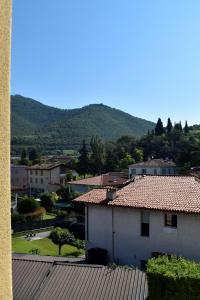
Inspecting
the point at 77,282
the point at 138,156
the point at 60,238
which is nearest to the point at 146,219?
the point at 77,282

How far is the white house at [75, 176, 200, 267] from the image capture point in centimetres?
1828

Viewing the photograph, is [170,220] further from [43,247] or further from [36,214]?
[36,214]

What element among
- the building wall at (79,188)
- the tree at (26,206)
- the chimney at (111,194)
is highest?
the chimney at (111,194)

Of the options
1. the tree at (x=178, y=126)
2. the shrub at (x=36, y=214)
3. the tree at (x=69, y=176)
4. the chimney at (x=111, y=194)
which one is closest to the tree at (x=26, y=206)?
the shrub at (x=36, y=214)

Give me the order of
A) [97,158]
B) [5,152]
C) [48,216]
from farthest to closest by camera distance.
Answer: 1. [97,158]
2. [48,216]
3. [5,152]

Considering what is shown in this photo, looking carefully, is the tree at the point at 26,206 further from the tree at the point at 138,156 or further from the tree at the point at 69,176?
the tree at the point at 138,156

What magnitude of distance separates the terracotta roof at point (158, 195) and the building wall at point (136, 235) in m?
0.41

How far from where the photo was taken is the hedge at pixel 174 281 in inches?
383

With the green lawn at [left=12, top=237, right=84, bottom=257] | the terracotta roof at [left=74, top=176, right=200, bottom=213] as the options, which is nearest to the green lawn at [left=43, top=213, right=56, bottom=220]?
the green lawn at [left=12, top=237, right=84, bottom=257]

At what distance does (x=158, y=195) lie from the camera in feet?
66.9

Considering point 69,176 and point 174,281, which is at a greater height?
point 174,281

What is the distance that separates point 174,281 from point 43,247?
80.8 feet

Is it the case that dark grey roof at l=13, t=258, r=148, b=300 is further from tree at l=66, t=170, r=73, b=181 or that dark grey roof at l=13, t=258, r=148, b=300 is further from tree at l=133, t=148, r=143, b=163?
tree at l=133, t=148, r=143, b=163

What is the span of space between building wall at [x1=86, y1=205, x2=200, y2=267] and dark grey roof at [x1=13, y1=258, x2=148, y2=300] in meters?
6.44
